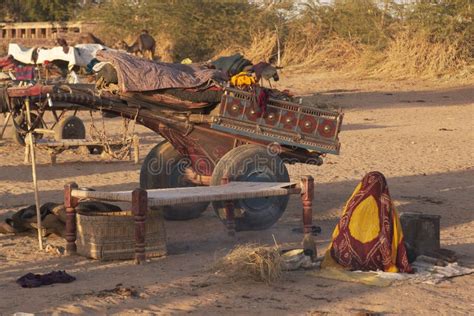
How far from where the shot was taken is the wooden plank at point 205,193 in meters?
9.04

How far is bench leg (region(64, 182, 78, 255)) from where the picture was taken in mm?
9250

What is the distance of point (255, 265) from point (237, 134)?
3195mm

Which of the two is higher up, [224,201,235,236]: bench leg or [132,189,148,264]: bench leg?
[132,189,148,264]: bench leg

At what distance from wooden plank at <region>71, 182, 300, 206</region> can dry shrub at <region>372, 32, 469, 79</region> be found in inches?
780

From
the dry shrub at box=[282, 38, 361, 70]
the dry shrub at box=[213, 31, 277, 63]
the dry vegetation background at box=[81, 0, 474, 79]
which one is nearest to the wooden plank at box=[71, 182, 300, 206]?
the dry vegetation background at box=[81, 0, 474, 79]

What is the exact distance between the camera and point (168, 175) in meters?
11.7

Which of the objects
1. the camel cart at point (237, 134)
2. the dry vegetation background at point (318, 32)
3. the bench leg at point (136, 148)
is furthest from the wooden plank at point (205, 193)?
the dry vegetation background at point (318, 32)

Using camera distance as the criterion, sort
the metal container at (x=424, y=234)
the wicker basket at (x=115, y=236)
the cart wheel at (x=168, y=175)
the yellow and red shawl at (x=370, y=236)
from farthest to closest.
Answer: the cart wheel at (x=168, y=175) < the metal container at (x=424, y=234) < the wicker basket at (x=115, y=236) < the yellow and red shawl at (x=370, y=236)

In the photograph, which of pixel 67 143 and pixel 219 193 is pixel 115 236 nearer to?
pixel 219 193

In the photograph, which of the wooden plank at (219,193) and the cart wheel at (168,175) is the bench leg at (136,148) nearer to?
the cart wheel at (168,175)

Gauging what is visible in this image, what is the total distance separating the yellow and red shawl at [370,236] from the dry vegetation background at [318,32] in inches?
818

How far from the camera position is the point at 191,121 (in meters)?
11.1

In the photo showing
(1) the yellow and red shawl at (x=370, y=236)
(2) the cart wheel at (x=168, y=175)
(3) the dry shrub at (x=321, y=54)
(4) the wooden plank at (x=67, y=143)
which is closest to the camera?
(1) the yellow and red shawl at (x=370, y=236)

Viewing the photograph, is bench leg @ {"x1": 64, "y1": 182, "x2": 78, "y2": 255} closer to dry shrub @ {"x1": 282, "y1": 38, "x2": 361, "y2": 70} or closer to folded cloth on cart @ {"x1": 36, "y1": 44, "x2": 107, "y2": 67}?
folded cloth on cart @ {"x1": 36, "y1": 44, "x2": 107, "y2": 67}
